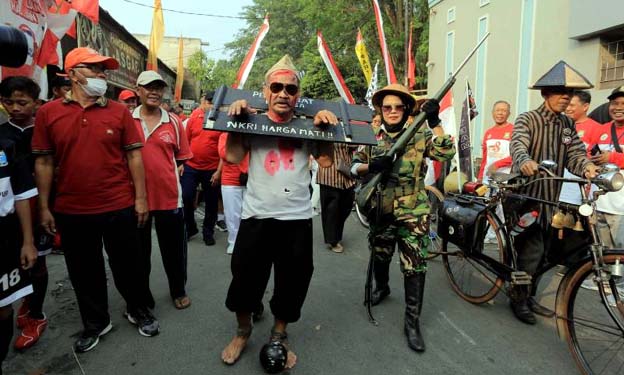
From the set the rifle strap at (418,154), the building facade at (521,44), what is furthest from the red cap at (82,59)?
the building facade at (521,44)

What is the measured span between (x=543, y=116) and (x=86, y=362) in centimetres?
378

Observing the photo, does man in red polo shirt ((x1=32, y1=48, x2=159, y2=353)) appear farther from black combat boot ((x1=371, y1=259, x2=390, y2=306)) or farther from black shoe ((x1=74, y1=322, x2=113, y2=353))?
black combat boot ((x1=371, y1=259, x2=390, y2=306))

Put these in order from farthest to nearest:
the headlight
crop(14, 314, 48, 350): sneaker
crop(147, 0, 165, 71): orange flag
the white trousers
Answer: crop(147, 0, 165, 71): orange flag < the white trousers < crop(14, 314, 48, 350): sneaker < the headlight

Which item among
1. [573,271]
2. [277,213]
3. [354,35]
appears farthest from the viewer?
[354,35]

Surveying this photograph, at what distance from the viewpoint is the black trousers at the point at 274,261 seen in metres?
2.59

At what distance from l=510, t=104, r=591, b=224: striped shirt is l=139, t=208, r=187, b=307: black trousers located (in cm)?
278

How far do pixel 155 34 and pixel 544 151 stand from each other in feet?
22.7

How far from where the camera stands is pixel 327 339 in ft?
10.1

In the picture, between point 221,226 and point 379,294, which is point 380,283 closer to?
point 379,294

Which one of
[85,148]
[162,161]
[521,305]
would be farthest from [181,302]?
[521,305]

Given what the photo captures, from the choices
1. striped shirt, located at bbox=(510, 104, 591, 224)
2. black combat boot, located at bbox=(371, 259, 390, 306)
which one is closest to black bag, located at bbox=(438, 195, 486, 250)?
striped shirt, located at bbox=(510, 104, 591, 224)

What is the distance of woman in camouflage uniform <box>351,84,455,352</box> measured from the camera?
307 cm

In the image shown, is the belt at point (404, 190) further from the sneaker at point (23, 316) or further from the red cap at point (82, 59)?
the sneaker at point (23, 316)

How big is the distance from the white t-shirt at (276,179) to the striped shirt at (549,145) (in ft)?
5.79
